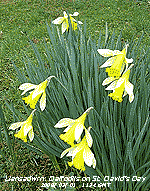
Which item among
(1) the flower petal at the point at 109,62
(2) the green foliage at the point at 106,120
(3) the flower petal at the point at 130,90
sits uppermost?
(1) the flower petal at the point at 109,62

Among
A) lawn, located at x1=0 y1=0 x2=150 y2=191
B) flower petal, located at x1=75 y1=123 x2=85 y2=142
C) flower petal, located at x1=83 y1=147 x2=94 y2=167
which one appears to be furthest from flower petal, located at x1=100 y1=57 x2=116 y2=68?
lawn, located at x1=0 y1=0 x2=150 y2=191

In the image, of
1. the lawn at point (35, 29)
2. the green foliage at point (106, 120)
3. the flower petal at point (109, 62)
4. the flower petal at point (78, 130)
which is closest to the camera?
the flower petal at point (78, 130)

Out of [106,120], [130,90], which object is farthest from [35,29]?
[130,90]

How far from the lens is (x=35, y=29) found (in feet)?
14.6

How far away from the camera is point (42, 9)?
5.47m

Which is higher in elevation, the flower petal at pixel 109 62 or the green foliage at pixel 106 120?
the flower petal at pixel 109 62

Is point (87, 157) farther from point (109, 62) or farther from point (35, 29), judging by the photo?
point (35, 29)

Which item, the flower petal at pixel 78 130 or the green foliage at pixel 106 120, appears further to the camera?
Answer: the green foliage at pixel 106 120

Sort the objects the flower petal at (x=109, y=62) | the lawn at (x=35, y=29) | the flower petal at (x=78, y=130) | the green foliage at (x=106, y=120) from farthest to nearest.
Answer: the lawn at (x=35, y=29)
the green foliage at (x=106, y=120)
the flower petal at (x=109, y=62)
the flower petal at (x=78, y=130)

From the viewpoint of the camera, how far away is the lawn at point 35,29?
70.9 inches

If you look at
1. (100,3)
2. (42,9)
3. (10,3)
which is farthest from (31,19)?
(100,3)

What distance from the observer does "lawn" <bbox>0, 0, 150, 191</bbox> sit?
1800mm

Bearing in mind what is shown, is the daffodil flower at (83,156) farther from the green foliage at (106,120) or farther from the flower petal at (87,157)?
the green foliage at (106,120)

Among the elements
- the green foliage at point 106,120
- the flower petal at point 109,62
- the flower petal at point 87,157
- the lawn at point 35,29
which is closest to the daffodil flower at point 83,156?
the flower petal at point 87,157
